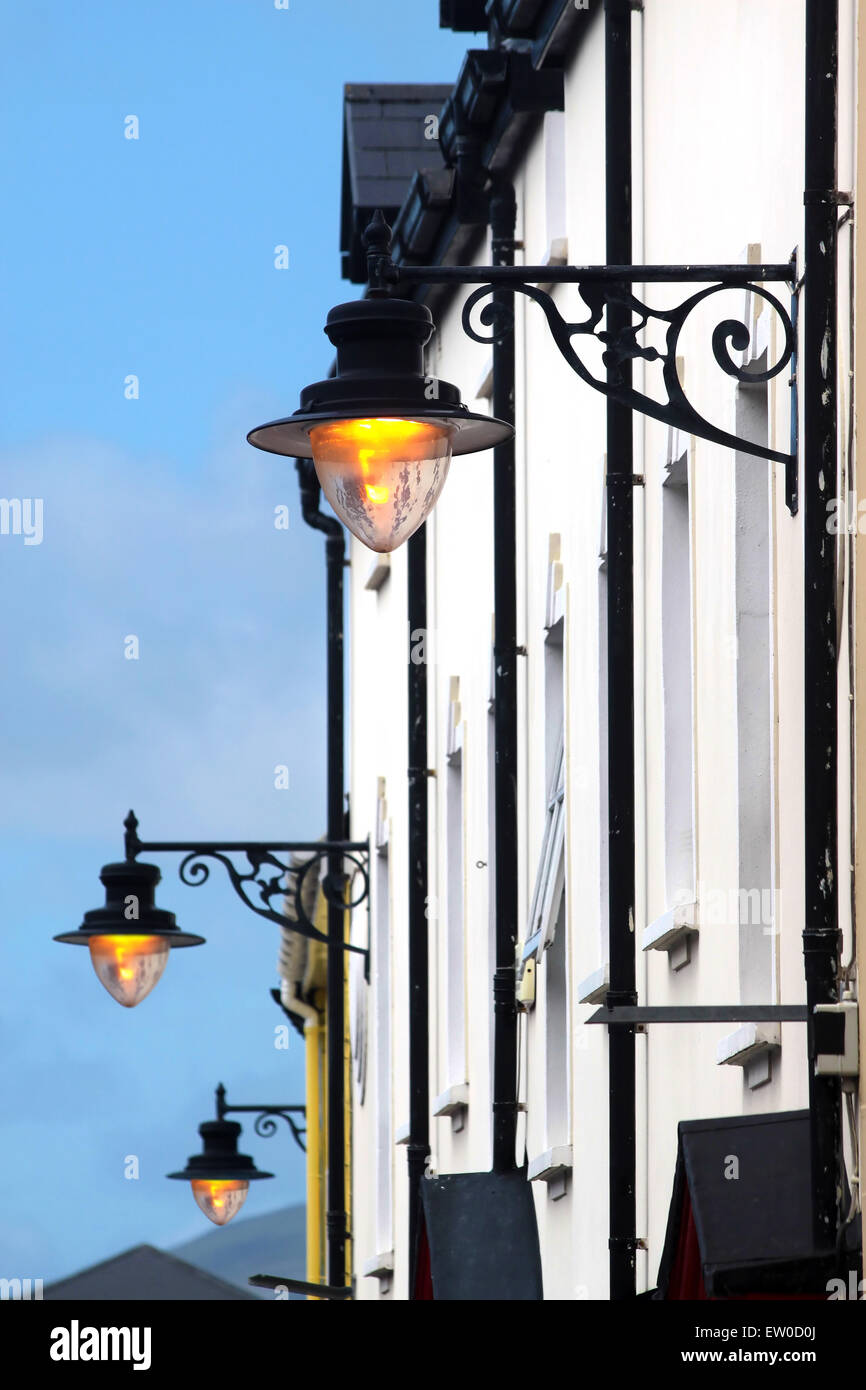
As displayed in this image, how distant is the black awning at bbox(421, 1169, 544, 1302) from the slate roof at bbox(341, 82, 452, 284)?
11219 mm

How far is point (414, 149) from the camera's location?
22.1m

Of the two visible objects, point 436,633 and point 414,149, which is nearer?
point 436,633

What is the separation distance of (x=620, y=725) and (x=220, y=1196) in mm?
19394

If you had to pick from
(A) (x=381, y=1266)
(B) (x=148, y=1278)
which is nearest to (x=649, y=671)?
(A) (x=381, y=1266)

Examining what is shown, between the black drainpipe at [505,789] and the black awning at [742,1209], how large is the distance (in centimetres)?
460

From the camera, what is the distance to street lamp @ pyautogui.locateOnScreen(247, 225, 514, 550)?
7.43 m

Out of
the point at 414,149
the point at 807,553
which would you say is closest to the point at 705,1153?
the point at 807,553

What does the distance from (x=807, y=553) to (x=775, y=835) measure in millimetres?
1618

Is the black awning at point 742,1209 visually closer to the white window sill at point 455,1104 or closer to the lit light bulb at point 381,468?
the lit light bulb at point 381,468

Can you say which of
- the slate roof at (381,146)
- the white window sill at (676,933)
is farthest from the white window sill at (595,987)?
the slate roof at (381,146)

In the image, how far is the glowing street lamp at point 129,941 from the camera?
1677cm

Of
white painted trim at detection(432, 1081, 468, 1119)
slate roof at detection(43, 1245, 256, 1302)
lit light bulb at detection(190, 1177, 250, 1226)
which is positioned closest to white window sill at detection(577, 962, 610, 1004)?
white painted trim at detection(432, 1081, 468, 1119)

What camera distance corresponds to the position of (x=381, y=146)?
22156 mm
